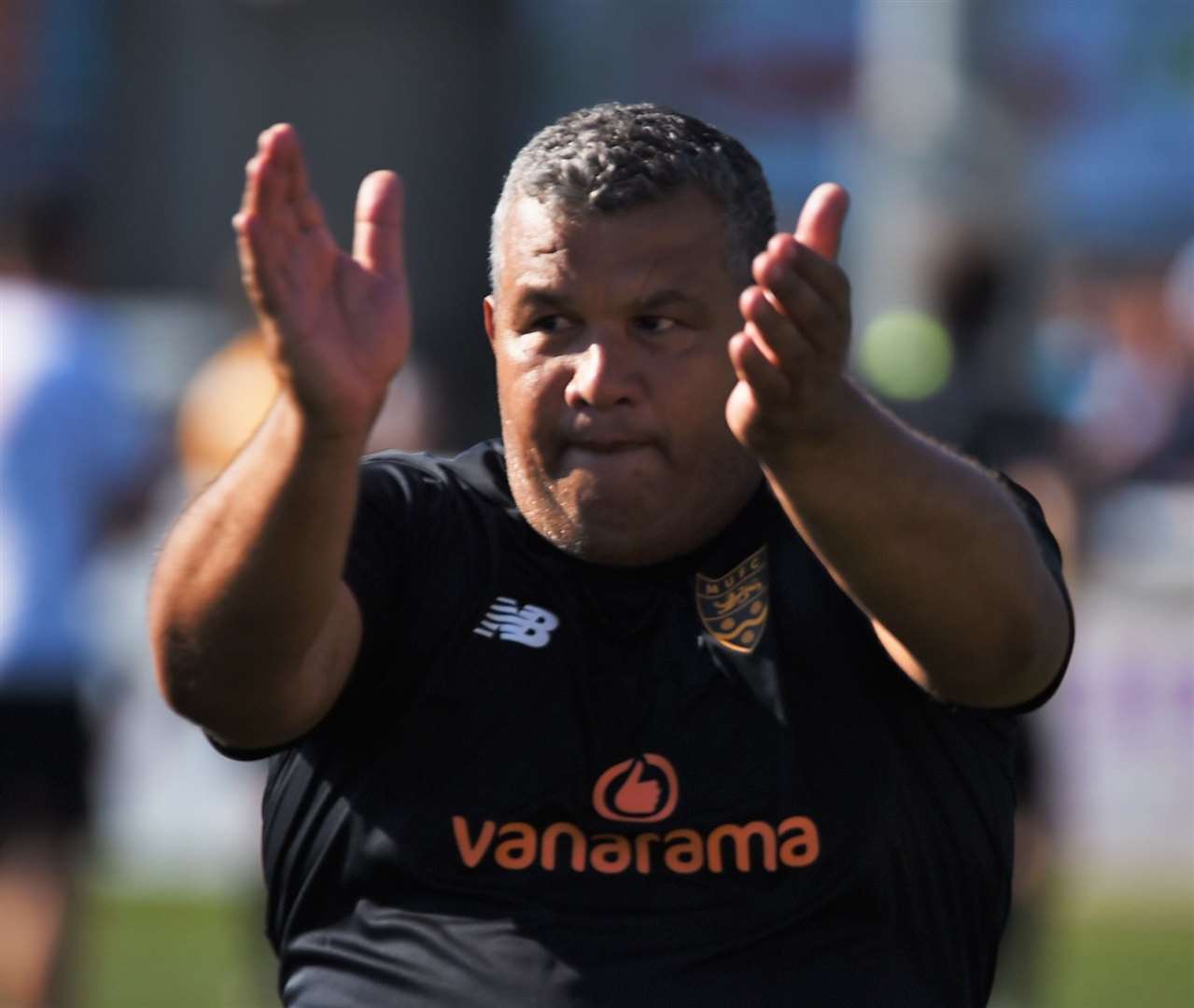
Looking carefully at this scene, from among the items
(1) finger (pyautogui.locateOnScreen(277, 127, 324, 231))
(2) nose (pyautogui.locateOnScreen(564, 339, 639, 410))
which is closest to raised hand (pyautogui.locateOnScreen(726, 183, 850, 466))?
(2) nose (pyautogui.locateOnScreen(564, 339, 639, 410))

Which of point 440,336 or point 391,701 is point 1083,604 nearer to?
point 391,701

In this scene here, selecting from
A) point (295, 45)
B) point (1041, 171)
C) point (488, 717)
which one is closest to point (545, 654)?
point (488, 717)

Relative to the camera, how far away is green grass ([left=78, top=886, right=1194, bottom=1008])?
8461 millimetres

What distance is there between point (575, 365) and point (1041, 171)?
641 inches

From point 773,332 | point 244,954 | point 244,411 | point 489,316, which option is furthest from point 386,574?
point 244,954

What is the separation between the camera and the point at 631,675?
10.3ft

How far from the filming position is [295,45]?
21.3m

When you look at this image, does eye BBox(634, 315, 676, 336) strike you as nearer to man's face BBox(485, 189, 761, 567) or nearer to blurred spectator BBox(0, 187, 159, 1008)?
man's face BBox(485, 189, 761, 567)

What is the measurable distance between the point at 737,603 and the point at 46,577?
412 centimetres

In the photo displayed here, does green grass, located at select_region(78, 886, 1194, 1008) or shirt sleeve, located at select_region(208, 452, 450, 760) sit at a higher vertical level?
shirt sleeve, located at select_region(208, 452, 450, 760)

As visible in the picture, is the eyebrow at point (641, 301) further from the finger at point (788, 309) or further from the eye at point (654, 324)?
the finger at point (788, 309)

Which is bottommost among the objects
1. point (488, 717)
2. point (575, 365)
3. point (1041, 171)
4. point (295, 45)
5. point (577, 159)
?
point (488, 717)

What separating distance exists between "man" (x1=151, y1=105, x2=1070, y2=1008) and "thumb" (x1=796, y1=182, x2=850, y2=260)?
0.20 m

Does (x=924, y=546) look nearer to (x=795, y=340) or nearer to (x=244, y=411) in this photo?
(x=795, y=340)
